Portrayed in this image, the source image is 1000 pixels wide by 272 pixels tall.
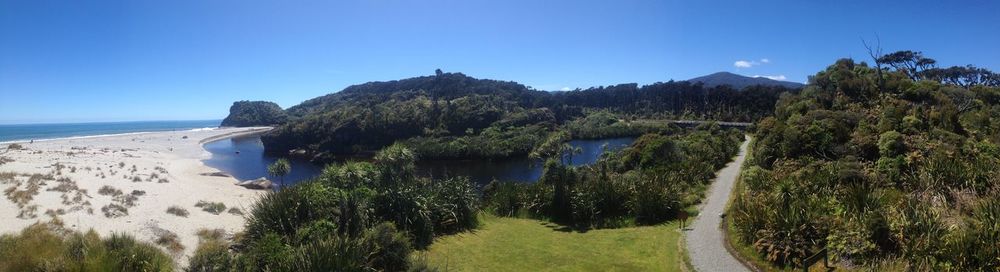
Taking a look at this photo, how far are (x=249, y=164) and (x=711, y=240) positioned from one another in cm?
7874

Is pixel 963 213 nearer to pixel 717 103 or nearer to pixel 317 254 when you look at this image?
pixel 317 254

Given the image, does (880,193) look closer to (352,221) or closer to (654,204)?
(654,204)

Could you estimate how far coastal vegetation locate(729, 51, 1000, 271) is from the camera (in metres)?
12.7

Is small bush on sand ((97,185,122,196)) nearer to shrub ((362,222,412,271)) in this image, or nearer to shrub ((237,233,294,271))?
shrub ((237,233,294,271))

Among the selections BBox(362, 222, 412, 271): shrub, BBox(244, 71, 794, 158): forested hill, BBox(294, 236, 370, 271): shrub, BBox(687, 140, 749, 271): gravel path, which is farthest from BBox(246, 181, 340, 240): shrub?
BBox(244, 71, 794, 158): forested hill

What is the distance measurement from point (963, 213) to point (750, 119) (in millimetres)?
105875

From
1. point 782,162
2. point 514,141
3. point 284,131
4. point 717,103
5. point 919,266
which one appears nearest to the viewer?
point 919,266

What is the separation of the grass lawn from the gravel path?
24.2 inches

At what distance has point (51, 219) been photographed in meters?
28.7

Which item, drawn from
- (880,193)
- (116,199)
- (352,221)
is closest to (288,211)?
(352,221)

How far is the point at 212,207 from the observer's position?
1420 inches

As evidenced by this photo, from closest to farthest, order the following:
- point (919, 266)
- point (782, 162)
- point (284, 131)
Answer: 1. point (919, 266)
2. point (782, 162)
3. point (284, 131)

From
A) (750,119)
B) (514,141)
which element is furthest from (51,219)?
(750,119)

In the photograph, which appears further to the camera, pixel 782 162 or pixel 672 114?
pixel 672 114
